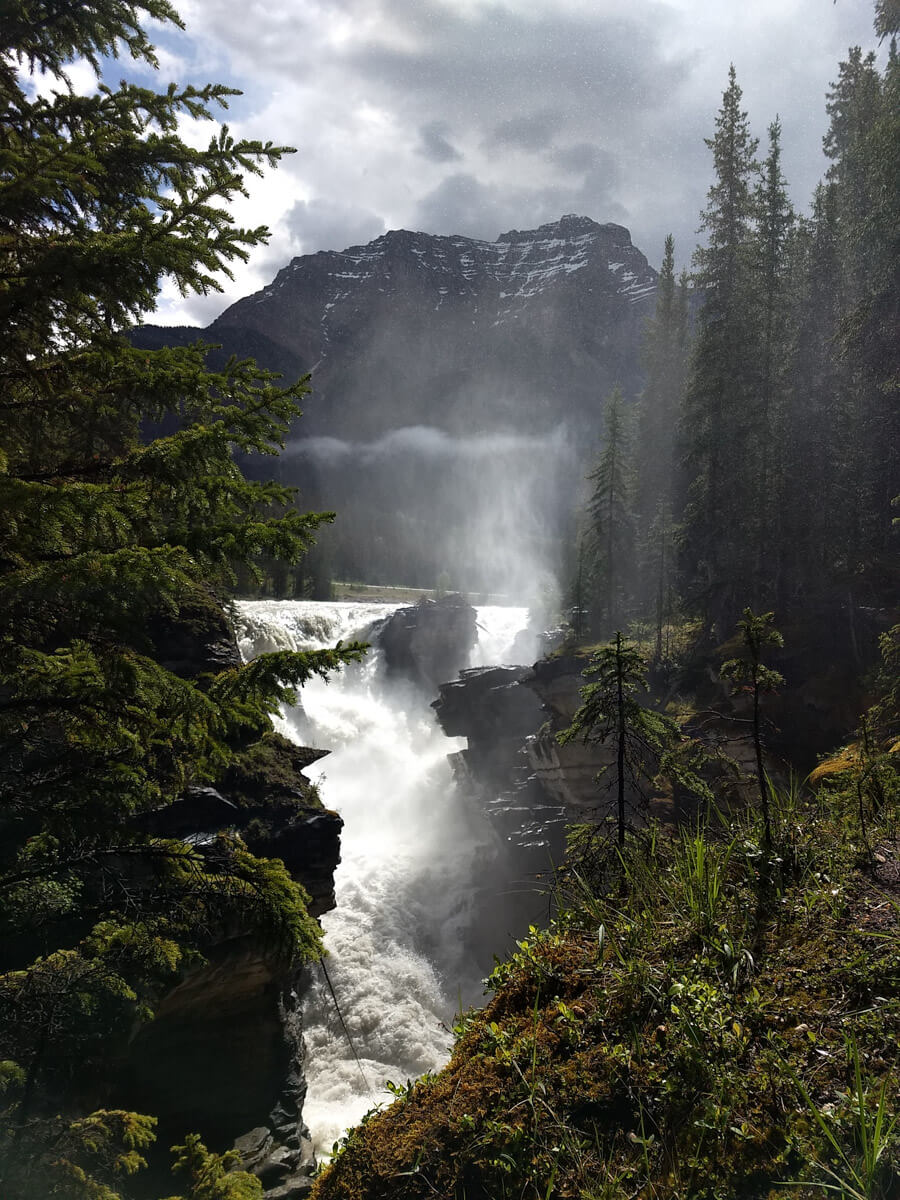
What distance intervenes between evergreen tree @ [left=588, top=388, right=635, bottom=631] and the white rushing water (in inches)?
550

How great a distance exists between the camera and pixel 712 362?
25.0 meters

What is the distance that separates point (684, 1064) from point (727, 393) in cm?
2700

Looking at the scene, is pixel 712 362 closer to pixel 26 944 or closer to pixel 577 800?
pixel 577 800

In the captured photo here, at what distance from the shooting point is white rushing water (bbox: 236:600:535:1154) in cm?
→ 1727

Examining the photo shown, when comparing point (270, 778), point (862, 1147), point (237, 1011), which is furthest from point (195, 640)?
point (862, 1147)

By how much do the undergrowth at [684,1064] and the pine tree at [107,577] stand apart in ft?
6.55

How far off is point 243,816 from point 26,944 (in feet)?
14.7

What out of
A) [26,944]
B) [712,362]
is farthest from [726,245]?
[26,944]

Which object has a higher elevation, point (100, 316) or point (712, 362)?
point (712, 362)

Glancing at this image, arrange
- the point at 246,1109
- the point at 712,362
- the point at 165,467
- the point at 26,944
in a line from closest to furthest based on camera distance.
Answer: the point at 165,467 < the point at 26,944 < the point at 246,1109 < the point at 712,362

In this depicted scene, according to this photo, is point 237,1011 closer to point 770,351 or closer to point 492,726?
point 492,726

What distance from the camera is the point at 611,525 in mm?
35406

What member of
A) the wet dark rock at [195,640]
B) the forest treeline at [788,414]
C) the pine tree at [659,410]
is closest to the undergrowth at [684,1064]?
the wet dark rock at [195,640]

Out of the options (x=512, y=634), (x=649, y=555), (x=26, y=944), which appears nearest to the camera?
(x=26, y=944)
